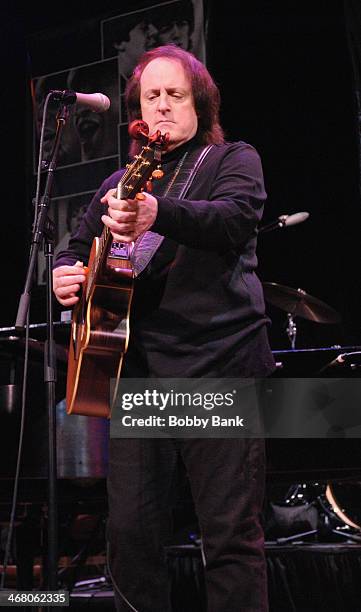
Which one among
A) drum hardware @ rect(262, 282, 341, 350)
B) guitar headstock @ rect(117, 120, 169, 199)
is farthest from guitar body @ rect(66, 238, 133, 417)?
drum hardware @ rect(262, 282, 341, 350)

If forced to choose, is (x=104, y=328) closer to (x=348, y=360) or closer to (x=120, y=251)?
(x=120, y=251)

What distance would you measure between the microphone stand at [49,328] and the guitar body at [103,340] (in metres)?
0.11

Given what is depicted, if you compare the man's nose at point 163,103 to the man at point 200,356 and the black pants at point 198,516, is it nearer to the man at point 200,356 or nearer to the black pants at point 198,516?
the man at point 200,356

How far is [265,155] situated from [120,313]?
3856 mm

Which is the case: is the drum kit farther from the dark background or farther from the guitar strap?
the dark background

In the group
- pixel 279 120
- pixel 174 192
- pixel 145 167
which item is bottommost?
pixel 145 167

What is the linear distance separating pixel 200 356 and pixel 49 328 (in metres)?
0.52

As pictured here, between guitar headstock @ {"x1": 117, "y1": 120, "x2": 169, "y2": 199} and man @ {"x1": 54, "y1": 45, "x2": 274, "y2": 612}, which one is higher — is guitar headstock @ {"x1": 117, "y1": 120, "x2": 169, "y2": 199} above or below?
above

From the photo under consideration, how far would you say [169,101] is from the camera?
235 centimetres

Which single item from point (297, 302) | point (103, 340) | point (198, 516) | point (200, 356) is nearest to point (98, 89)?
point (297, 302)

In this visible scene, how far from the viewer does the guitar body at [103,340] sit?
82.7 inches

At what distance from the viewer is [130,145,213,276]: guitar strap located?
7.00 feet

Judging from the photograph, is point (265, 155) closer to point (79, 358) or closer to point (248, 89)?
point (248, 89)

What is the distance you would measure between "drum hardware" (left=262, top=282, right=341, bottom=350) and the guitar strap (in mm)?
2251
